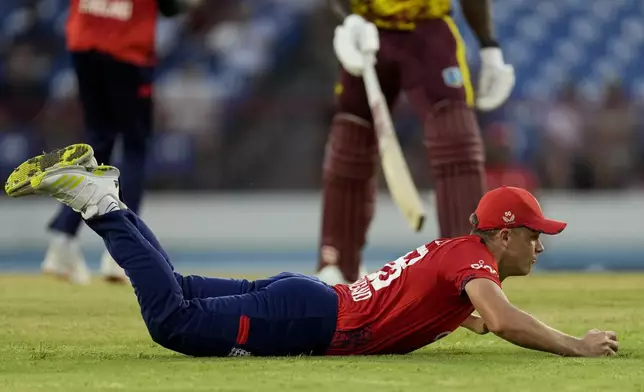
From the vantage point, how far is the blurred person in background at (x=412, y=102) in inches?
233

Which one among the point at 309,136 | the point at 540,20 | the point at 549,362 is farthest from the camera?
the point at 540,20

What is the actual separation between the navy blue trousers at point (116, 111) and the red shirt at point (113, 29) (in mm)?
47

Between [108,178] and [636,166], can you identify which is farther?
[636,166]

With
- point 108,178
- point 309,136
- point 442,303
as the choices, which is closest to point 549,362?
point 442,303

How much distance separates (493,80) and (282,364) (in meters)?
3.01

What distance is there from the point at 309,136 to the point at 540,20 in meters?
3.32

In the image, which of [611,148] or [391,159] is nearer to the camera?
[391,159]

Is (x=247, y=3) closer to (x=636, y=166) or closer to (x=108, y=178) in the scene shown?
(x=636, y=166)

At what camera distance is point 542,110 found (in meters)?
13.2

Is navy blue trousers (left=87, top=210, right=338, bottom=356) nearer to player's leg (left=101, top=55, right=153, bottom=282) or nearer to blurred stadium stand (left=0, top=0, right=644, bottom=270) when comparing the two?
player's leg (left=101, top=55, right=153, bottom=282)

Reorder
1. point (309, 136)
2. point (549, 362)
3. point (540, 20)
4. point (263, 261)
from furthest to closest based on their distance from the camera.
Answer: point (540, 20) → point (309, 136) → point (263, 261) → point (549, 362)

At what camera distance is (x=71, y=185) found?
3969 millimetres

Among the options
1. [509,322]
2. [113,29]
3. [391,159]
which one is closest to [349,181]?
[391,159]

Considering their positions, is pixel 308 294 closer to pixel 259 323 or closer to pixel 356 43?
pixel 259 323
